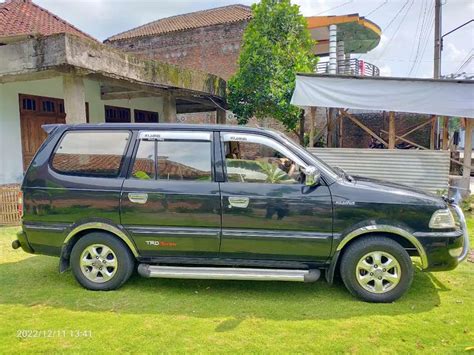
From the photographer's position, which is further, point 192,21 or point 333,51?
point 192,21

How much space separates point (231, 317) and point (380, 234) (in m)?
1.77

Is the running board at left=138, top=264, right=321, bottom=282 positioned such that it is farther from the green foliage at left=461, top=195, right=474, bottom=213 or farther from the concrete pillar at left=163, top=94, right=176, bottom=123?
the concrete pillar at left=163, top=94, right=176, bottom=123

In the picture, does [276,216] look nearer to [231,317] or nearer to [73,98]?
[231,317]

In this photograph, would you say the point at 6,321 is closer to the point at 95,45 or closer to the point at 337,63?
the point at 95,45

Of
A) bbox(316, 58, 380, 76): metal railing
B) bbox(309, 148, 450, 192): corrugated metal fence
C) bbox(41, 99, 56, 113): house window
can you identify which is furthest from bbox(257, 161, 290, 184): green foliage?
bbox(316, 58, 380, 76): metal railing

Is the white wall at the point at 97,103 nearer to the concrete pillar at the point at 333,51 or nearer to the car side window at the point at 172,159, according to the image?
the car side window at the point at 172,159

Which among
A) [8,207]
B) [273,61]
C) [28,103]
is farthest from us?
[273,61]

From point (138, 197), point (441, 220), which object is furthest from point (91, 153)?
point (441, 220)

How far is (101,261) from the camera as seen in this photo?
4.12 meters

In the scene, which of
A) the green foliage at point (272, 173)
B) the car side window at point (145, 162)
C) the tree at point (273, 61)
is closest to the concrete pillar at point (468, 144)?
the tree at point (273, 61)

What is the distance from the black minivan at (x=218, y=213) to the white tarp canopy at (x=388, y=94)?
4921mm

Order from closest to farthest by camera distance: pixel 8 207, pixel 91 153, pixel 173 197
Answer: pixel 173 197 → pixel 91 153 → pixel 8 207

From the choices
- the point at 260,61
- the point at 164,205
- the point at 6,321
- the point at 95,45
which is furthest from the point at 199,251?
the point at 260,61

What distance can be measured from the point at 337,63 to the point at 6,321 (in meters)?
17.4
